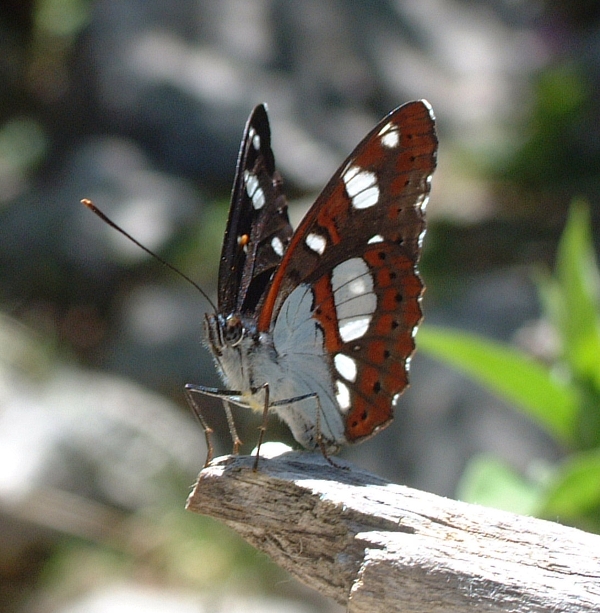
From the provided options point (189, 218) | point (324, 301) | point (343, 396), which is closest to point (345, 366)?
point (343, 396)

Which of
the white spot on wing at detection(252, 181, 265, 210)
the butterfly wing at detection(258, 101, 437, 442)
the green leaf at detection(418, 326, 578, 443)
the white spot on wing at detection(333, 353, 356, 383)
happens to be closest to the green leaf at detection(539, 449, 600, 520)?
the green leaf at detection(418, 326, 578, 443)

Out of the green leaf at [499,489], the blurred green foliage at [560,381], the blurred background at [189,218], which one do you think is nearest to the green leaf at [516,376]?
the blurred green foliage at [560,381]

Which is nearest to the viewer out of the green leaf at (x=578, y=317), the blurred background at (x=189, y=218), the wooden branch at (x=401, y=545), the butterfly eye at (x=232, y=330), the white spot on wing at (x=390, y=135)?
the wooden branch at (x=401, y=545)

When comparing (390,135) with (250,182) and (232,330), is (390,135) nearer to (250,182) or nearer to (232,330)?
(250,182)

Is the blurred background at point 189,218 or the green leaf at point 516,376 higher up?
the blurred background at point 189,218

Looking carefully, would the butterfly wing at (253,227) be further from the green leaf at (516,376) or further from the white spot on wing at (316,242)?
the green leaf at (516,376)

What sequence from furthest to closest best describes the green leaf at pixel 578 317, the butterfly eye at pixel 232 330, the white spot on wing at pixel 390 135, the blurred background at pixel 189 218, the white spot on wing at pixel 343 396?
1. the blurred background at pixel 189 218
2. the green leaf at pixel 578 317
3. the white spot on wing at pixel 343 396
4. the butterfly eye at pixel 232 330
5. the white spot on wing at pixel 390 135

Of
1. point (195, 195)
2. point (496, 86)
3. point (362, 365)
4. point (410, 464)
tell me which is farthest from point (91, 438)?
point (496, 86)

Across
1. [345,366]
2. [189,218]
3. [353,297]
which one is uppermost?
[189,218]
